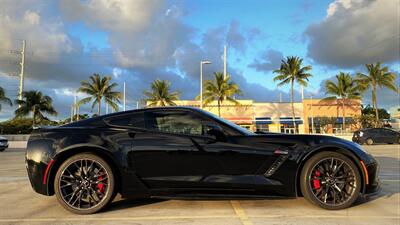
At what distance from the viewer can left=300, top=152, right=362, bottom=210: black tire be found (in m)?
4.72

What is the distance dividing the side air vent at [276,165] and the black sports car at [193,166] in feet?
0.04

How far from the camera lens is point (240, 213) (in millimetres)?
4668

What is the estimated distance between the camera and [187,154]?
4.76 meters

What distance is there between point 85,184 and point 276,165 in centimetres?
238

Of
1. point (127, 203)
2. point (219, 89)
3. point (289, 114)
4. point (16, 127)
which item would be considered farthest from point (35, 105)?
point (127, 203)

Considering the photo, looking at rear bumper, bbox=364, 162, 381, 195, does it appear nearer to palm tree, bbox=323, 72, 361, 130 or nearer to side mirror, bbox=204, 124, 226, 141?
side mirror, bbox=204, 124, 226, 141

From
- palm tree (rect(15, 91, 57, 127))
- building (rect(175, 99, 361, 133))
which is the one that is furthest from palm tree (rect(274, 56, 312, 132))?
palm tree (rect(15, 91, 57, 127))

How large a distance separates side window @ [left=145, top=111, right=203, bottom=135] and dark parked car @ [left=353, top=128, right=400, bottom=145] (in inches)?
1025

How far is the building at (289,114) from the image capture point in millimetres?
57028

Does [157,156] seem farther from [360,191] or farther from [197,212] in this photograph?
[360,191]

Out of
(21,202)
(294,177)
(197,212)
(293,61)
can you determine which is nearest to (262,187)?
(294,177)

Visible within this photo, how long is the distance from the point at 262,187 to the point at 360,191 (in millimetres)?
1248

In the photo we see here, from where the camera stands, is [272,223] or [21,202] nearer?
[272,223]

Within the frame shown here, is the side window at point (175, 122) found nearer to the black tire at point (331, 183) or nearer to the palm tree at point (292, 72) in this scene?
the black tire at point (331, 183)
